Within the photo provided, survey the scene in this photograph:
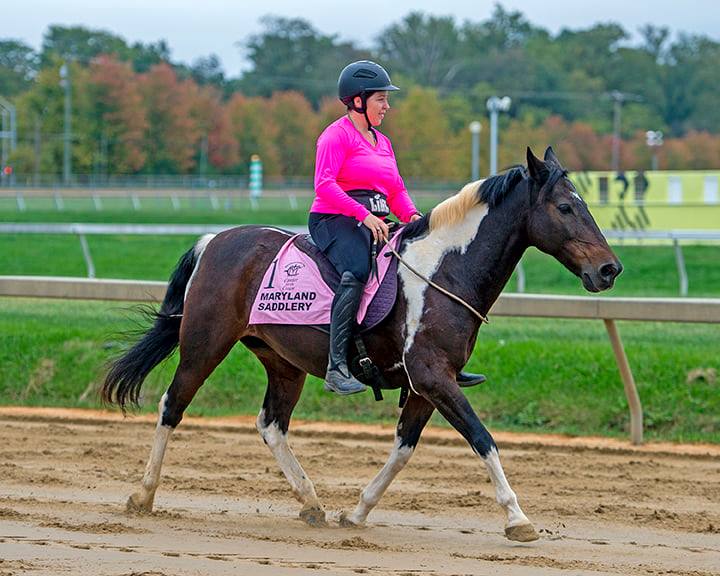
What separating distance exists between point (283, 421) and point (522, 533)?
6.31ft

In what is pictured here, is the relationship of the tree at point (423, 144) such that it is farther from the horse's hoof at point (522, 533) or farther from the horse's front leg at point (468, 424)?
the horse's hoof at point (522, 533)

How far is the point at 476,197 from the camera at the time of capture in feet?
23.5

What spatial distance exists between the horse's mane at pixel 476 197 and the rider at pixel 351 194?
→ 12.7 inches

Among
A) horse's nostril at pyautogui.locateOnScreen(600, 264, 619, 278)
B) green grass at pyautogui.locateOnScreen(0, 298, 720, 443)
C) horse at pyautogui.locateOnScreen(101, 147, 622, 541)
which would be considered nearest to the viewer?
horse's nostril at pyautogui.locateOnScreen(600, 264, 619, 278)

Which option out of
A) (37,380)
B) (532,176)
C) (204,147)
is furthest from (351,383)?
(204,147)

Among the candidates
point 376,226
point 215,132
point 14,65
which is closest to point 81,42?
point 14,65

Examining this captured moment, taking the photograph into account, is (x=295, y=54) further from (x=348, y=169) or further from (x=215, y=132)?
(x=348, y=169)

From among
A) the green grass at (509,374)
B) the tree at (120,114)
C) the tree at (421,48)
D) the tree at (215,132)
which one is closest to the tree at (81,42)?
the tree at (421,48)

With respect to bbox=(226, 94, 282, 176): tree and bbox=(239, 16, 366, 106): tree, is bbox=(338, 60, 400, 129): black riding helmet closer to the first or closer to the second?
bbox=(226, 94, 282, 176): tree

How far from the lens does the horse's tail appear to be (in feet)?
26.7

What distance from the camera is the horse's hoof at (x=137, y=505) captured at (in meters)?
7.43

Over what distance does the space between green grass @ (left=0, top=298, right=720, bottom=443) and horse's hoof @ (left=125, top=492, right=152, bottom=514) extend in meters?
2.40

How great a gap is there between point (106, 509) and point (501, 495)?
2.40 meters

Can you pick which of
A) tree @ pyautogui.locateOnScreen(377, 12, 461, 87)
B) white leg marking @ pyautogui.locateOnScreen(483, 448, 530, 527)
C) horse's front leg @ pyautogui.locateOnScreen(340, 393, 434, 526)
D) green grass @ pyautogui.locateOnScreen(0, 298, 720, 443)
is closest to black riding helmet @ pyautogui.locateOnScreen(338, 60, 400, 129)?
horse's front leg @ pyautogui.locateOnScreen(340, 393, 434, 526)
